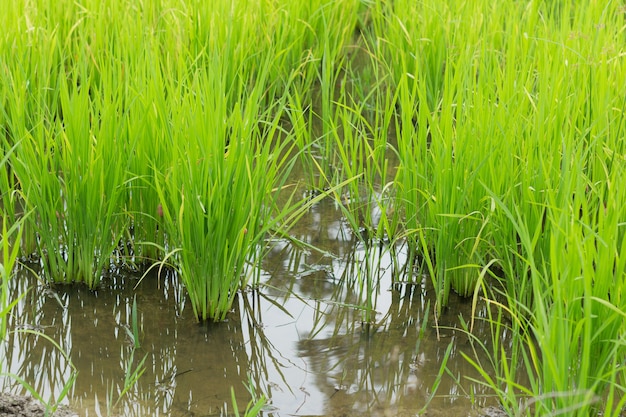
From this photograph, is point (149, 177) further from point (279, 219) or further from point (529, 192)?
point (529, 192)

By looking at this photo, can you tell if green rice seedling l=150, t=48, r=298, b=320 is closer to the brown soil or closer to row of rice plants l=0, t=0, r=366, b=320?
row of rice plants l=0, t=0, r=366, b=320

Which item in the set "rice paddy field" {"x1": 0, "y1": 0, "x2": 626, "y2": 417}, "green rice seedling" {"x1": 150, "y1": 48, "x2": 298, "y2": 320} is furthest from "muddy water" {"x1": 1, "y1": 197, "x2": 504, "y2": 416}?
"green rice seedling" {"x1": 150, "y1": 48, "x2": 298, "y2": 320}

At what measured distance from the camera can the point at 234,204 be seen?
215cm

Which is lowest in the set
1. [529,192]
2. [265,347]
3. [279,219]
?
[265,347]

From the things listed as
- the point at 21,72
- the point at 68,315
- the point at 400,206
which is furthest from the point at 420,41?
the point at 68,315

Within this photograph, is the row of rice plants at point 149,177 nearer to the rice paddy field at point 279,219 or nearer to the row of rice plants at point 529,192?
the rice paddy field at point 279,219

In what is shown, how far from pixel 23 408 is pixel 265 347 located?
647mm

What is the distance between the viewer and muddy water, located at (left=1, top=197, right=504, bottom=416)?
6.31ft

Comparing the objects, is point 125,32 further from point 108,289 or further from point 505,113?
point 505,113

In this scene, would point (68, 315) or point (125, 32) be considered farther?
point (125, 32)

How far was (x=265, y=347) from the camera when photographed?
7.08 ft

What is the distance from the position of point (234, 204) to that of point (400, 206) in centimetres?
66

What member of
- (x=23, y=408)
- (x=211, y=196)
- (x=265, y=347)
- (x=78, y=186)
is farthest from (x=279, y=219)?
(x=23, y=408)

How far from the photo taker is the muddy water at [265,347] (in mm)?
1922
